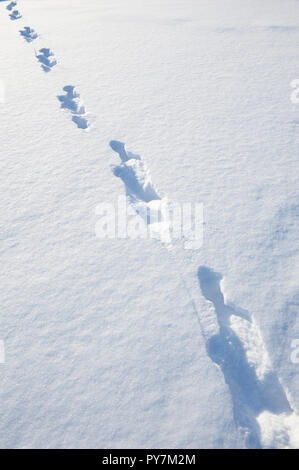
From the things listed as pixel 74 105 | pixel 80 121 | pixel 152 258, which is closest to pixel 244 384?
pixel 152 258

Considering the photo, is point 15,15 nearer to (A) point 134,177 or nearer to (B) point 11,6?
(B) point 11,6

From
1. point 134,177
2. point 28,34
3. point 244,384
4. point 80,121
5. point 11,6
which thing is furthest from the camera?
point 11,6

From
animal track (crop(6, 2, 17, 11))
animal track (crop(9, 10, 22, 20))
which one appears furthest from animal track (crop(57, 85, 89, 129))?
animal track (crop(6, 2, 17, 11))

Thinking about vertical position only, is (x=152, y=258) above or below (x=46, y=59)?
below

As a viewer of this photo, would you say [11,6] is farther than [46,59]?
Yes

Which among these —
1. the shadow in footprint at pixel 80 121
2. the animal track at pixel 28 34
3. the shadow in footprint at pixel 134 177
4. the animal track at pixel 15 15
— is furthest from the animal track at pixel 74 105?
the animal track at pixel 15 15

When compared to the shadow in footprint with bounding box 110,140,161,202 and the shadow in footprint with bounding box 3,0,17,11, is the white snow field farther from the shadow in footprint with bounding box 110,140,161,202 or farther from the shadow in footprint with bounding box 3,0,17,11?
the shadow in footprint with bounding box 3,0,17,11

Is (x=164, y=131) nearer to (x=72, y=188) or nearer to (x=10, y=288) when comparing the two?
(x=72, y=188)
